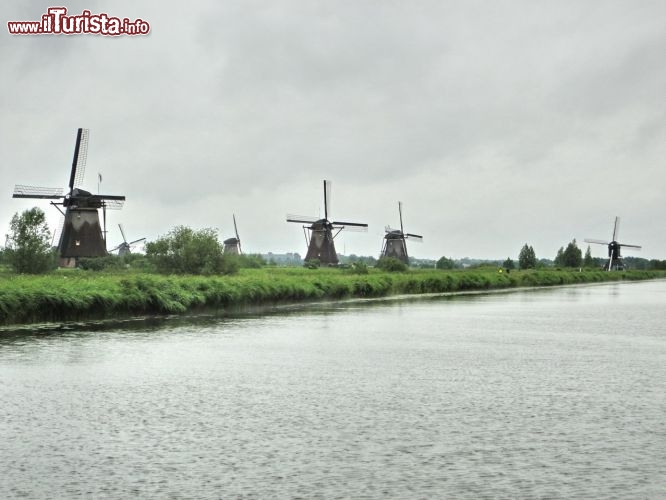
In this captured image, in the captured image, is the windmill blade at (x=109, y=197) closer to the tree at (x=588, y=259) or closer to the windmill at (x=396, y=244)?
the windmill at (x=396, y=244)

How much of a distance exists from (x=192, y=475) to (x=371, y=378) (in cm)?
856

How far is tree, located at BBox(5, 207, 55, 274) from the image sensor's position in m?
51.0

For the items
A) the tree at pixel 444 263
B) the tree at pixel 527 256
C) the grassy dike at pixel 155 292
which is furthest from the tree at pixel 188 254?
the tree at pixel 527 256

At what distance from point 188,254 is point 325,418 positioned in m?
43.4

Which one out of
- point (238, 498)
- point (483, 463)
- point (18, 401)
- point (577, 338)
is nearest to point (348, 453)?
point (483, 463)

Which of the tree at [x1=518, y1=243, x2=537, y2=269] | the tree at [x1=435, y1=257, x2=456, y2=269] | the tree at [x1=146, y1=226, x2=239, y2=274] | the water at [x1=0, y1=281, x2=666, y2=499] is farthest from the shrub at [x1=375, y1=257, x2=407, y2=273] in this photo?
the tree at [x1=518, y1=243, x2=537, y2=269]

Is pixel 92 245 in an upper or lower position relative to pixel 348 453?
upper

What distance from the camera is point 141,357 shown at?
66.5 feet

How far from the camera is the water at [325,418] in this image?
29.1 ft

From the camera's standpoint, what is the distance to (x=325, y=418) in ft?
41.0

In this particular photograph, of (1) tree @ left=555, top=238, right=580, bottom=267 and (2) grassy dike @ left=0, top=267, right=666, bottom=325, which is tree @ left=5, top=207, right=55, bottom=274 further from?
(1) tree @ left=555, top=238, right=580, bottom=267

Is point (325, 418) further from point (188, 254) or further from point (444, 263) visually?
point (444, 263)

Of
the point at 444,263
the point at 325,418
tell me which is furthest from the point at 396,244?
the point at 325,418

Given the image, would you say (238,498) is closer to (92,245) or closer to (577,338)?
(577,338)
